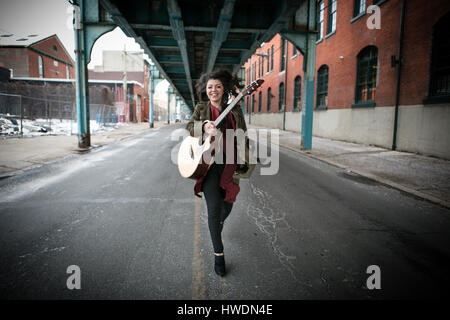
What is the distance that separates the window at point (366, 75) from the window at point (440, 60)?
3028mm

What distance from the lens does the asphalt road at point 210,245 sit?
2.26 meters

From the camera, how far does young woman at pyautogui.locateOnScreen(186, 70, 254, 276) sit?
8.26 ft

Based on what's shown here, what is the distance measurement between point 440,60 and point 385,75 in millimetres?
2419

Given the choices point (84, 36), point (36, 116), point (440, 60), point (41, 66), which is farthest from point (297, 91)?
point (41, 66)

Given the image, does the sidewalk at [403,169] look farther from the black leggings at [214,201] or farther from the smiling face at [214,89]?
the smiling face at [214,89]

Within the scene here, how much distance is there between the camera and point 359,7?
13.4 m

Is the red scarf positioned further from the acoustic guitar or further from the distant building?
the distant building

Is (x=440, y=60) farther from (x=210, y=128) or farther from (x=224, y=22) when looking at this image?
(x=210, y=128)

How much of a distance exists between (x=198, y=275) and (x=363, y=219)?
9.06 ft

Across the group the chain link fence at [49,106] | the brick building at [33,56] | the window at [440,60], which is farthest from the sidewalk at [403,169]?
the brick building at [33,56]

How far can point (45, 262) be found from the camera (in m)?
2.60
